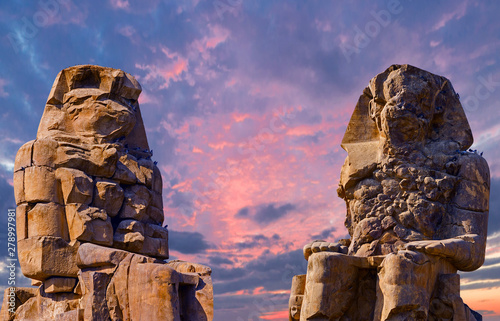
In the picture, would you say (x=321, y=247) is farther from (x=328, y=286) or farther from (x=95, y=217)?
(x=95, y=217)

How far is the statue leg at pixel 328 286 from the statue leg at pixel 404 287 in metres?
0.38

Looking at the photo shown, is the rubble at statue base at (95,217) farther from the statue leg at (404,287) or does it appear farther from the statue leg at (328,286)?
the statue leg at (404,287)

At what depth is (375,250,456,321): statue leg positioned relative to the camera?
5820mm

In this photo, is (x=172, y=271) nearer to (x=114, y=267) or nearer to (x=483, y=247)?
(x=114, y=267)

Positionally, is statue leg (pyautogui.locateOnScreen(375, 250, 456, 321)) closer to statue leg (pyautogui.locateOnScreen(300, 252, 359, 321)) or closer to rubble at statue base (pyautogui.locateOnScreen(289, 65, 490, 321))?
rubble at statue base (pyautogui.locateOnScreen(289, 65, 490, 321))

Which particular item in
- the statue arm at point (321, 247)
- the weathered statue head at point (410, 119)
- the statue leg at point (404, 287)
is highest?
the weathered statue head at point (410, 119)

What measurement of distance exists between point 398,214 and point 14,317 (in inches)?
225

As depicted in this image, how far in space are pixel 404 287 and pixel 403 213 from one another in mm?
1418

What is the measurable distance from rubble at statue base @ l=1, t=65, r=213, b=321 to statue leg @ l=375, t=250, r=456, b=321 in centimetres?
235

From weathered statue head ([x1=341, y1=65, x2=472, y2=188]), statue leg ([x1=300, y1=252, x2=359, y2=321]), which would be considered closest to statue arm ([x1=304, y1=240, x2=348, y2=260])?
statue leg ([x1=300, y1=252, x2=359, y2=321])

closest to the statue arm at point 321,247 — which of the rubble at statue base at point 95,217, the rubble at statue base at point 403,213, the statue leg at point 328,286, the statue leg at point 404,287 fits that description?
the rubble at statue base at point 403,213

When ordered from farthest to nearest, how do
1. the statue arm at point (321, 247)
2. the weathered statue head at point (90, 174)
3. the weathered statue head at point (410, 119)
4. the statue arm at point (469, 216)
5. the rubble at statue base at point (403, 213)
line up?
the weathered statue head at point (90, 174), the weathered statue head at point (410, 119), the statue arm at point (321, 247), the statue arm at point (469, 216), the rubble at statue base at point (403, 213)

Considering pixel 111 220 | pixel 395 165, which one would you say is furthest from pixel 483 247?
pixel 111 220

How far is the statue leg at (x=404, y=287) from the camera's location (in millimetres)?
5820
